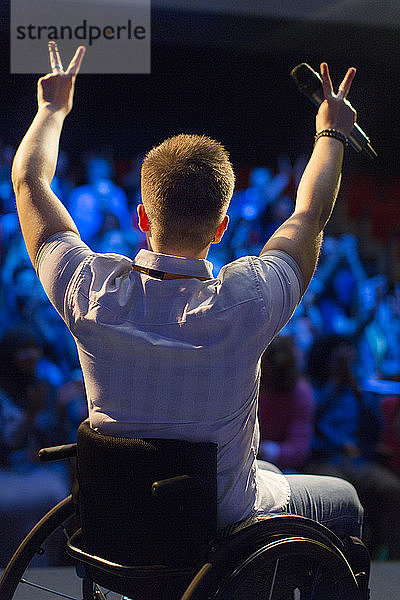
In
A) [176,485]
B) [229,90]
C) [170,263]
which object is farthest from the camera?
[229,90]

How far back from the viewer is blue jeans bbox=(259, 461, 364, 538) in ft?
4.75

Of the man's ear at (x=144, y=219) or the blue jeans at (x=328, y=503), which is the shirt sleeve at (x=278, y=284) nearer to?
the man's ear at (x=144, y=219)

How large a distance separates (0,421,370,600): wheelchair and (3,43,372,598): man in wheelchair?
0.05 metres

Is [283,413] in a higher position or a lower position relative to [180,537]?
lower

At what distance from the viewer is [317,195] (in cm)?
132

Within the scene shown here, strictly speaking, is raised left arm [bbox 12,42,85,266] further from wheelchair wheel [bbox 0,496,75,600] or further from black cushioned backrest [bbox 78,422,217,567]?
wheelchair wheel [bbox 0,496,75,600]

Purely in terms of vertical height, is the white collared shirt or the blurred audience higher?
the white collared shirt

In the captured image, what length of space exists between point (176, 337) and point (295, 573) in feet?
1.67

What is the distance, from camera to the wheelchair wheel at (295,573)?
1147mm

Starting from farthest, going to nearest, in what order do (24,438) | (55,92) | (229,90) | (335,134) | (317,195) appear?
(229,90), (24,438), (55,92), (335,134), (317,195)

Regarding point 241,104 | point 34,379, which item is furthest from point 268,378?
point 241,104

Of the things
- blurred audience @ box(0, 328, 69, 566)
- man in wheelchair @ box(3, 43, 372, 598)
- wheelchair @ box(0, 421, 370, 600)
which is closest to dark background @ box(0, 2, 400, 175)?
blurred audience @ box(0, 328, 69, 566)

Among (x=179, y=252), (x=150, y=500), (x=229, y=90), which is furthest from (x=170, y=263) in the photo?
(x=229, y=90)

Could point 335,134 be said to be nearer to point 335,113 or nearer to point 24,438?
point 335,113
